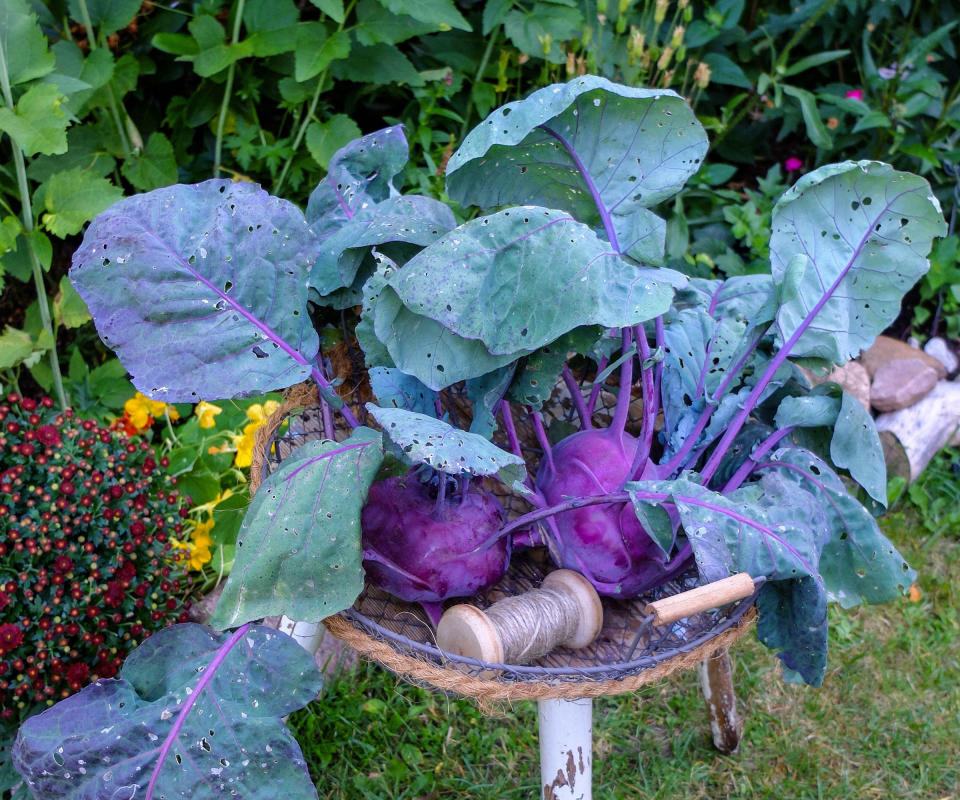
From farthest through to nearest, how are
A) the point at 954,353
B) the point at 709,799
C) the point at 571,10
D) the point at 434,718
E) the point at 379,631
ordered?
the point at 954,353, the point at 571,10, the point at 434,718, the point at 709,799, the point at 379,631

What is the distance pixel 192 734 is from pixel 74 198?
41.5 inches

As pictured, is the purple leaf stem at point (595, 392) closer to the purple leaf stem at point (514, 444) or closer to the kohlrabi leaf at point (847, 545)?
the purple leaf stem at point (514, 444)

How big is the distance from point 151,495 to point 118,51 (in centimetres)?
110

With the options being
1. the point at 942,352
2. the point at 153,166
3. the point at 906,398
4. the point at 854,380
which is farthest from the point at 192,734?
the point at 942,352

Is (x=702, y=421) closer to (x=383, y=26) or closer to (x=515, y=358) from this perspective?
(x=515, y=358)

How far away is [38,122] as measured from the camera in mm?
1453

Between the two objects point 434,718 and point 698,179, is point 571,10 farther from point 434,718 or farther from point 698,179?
point 434,718

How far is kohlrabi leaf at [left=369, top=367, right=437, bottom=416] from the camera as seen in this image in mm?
1085

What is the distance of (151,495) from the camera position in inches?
63.4

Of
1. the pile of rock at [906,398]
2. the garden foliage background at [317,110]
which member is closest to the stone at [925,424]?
the pile of rock at [906,398]

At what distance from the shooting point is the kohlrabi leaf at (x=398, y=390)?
3.56 ft

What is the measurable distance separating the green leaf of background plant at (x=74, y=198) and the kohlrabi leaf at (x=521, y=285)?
915mm

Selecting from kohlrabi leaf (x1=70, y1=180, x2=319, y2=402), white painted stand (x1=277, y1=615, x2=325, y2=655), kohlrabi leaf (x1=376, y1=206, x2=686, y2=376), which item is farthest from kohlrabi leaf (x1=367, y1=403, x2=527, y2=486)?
white painted stand (x1=277, y1=615, x2=325, y2=655)

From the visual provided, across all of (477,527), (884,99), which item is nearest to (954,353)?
(884,99)
